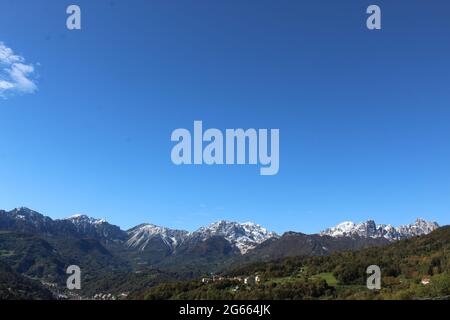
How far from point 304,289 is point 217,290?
35.4m

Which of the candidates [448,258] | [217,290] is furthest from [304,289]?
[448,258]
